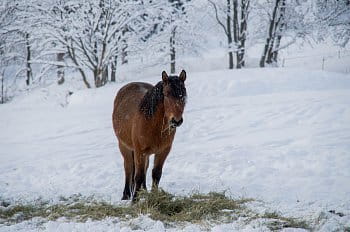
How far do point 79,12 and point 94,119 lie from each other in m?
7.28

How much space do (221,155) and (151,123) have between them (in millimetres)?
3120

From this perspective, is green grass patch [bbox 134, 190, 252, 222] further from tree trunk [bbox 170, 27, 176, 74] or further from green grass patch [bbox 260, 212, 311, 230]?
tree trunk [bbox 170, 27, 176, 74]

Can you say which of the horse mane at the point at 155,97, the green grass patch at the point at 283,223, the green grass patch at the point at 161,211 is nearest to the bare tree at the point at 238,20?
the horse mane at the point at 155,97

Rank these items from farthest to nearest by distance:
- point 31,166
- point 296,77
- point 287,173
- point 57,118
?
point 296,77 < point 57,118 < point 31,166 < point 287,173

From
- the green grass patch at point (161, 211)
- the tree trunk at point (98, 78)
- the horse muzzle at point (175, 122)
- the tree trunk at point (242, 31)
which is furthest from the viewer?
the tree trunk at point (242, 31)

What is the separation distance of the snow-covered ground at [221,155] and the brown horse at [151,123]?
2.04ft

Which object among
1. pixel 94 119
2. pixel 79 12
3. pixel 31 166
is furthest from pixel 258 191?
pixel 79 12

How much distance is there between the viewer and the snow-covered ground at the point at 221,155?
203 inches

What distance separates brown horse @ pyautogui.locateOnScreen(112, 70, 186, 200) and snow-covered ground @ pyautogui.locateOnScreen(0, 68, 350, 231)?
2.04 ft

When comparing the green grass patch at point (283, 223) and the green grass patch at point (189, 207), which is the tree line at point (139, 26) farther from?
the green grass patch at point (283, 223)

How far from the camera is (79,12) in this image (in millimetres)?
17781

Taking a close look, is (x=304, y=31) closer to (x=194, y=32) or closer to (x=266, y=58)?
(x=266, y=58)

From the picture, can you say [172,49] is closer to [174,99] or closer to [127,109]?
[127,109]

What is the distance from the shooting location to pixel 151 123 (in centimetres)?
510
